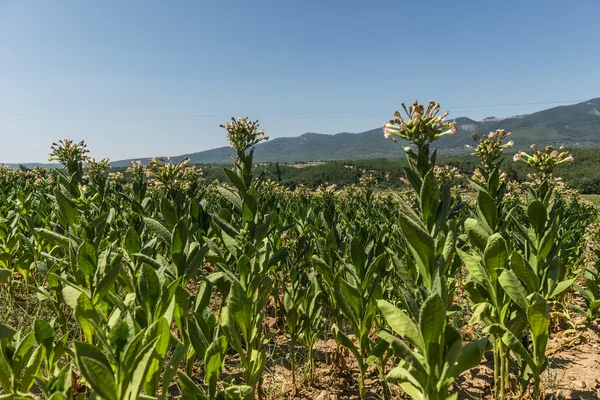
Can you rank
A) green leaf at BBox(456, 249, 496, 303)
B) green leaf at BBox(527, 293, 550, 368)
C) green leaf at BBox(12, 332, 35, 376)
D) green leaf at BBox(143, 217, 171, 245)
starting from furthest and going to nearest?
green leaf at BBox(143, 217, 171, 245), green leaf at BBox(456, 249, 496, 303), green leaf at BBox(527, 293, 550, 368), green leaf at BBox(12, 332, 35, 376)

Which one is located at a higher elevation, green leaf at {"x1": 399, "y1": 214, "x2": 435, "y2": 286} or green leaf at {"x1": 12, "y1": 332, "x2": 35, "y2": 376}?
green leaf at {"x1": 399, "y1": 214, "x2": 435, "y2": 286}

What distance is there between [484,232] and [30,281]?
6.25 metres

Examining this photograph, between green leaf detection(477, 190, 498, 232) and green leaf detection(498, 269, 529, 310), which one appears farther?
green leaf detection(477, 190, 498, 232)

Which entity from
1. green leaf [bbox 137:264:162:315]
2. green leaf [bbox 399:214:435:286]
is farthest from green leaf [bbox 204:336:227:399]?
green leaf [bbox 399:214:435:286]

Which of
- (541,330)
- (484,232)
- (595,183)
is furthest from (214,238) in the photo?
(595,183)

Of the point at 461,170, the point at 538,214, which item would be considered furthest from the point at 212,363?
the point at 461,170

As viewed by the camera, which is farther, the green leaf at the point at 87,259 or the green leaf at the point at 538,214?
the green leaf at the point at 538,214

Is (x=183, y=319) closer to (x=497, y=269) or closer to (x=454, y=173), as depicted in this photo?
(x=497, y=269)

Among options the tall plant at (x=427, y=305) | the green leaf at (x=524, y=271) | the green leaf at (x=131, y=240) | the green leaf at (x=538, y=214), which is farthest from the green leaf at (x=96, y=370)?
the green leaf at (x=538, y=214)

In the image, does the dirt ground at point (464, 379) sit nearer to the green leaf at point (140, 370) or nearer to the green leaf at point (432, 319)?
the green leaf at point (432, 319)

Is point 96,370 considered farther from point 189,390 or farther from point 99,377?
point 189,390

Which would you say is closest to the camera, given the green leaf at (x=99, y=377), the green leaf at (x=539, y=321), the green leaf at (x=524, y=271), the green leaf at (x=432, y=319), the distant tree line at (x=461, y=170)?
the green leaf at (x=99, y=377)

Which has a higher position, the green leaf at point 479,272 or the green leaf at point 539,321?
the green leaf at point 479,272

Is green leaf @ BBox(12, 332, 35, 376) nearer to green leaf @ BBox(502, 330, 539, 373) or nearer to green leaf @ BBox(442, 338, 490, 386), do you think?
Result: green leaf @ BBox(442, 338, 490, 386)
